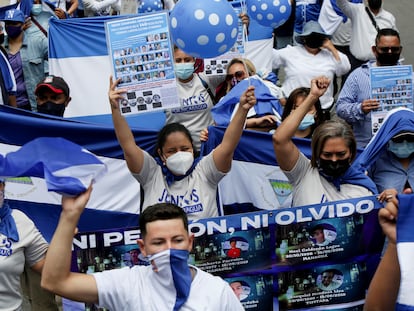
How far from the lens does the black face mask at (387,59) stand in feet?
22.4

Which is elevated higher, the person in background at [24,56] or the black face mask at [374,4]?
the black face mask at [374,4]

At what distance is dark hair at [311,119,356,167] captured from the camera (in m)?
4.98

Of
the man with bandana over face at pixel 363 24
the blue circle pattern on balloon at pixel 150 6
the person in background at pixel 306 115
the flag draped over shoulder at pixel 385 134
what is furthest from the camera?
the blue circle pattern on balloon at pixel 150 6

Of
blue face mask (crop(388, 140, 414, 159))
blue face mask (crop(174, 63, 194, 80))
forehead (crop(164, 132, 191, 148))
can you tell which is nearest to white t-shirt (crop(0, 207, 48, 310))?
forehead (crop(164, 132, 191, 148))

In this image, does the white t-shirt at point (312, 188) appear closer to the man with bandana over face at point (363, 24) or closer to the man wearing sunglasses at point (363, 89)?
the man wearing sunglasses at point (363, 89)

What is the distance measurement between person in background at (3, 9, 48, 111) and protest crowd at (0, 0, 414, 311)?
90 cm

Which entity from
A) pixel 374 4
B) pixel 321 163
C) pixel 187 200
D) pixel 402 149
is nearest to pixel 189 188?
pixel 187 200

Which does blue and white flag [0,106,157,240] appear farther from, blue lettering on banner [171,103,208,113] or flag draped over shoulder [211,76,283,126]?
blue lettering on banner [171,103,208,113]

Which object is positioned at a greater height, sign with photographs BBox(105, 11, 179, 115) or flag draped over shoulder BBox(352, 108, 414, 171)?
sign with photographs BBox(105, 11, 179, 115)

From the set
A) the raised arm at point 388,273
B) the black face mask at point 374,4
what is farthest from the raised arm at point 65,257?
the black face mask at point 374,4

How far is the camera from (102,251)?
459 cm

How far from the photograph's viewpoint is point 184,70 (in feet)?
23.0

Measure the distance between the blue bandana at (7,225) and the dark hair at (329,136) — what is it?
6.22 feet

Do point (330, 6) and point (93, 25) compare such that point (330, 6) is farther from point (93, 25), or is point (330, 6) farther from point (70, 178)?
point (70, 178)
